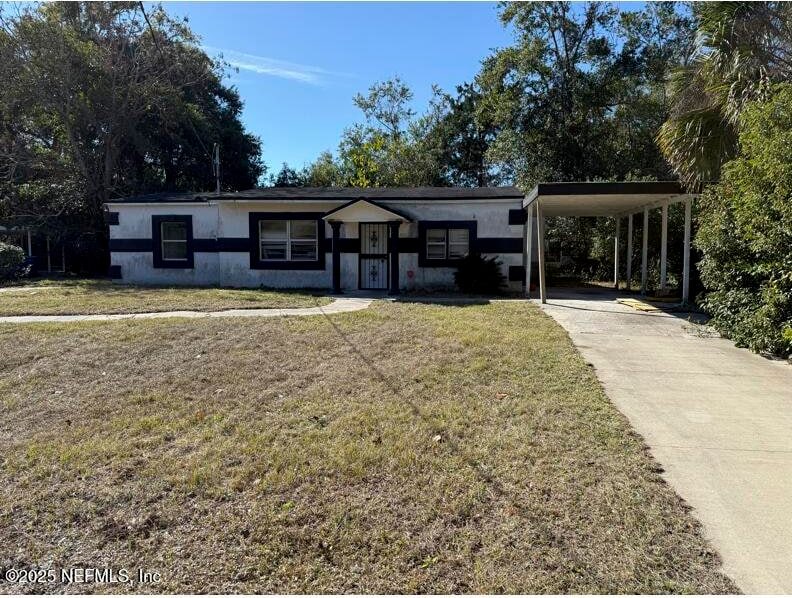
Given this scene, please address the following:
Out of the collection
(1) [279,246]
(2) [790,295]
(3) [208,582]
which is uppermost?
(1) [279,246]

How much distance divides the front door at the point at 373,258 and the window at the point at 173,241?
20.7ft

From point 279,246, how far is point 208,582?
14.1 meters

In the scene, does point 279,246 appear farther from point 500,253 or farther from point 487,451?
point 487,451

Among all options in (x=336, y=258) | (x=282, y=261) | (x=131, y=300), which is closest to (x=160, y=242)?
(x=282, y=261)

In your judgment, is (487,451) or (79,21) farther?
(79,21)

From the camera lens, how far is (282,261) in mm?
16062

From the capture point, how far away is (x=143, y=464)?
3.95 metres

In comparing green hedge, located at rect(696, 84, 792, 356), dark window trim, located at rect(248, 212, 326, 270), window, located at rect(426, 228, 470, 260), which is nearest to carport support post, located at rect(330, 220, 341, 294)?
dark window trim, located at rect(248, 212, 326, 270)

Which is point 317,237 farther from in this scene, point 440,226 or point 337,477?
point 337,477

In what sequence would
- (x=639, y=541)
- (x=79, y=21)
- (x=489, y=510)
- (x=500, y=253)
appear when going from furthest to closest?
(x=79, y=21) → (x=500, y=253) → (x=489, y=510) → (x=639, y=541)

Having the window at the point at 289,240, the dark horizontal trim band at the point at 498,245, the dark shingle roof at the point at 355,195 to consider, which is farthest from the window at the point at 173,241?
the dark horizontal trim band at the point at 498,245

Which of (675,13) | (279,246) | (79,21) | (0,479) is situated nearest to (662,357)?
(0,479)

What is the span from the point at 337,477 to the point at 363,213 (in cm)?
1133

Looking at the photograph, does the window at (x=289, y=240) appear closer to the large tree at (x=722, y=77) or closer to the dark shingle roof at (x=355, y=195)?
the dark shingle roof at (x=355, y=195)
